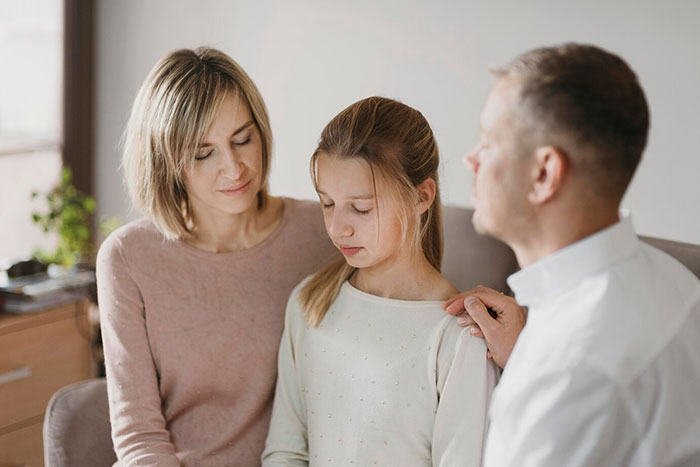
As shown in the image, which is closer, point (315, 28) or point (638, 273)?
point (638, 273)

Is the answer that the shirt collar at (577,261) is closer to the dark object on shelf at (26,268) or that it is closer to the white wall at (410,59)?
the white wall at (410,59)

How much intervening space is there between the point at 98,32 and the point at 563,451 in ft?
9.63

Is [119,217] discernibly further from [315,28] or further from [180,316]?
[180,316]

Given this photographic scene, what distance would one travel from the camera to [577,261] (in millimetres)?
964

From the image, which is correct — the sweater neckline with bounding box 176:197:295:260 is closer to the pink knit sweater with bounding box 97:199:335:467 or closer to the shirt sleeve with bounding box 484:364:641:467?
the pink knit sweater with bounding box 97:199:335:467

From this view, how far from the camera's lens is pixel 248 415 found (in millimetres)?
1650

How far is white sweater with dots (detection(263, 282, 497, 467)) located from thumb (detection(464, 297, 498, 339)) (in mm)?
28

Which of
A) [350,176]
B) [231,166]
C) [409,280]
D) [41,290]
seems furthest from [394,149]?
[41,290]

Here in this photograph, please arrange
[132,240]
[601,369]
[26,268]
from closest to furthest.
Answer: [601,369] → [132,240] → [26,268]

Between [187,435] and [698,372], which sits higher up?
[698,372]

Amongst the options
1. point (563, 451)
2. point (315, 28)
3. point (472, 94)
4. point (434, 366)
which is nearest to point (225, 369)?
point (434, 366)

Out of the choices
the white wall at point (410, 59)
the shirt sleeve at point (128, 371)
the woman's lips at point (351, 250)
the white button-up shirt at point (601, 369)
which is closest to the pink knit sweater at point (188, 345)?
the shirt sleeve at point (128, 371)

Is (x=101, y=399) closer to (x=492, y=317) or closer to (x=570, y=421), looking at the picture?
(x=492, y=317)

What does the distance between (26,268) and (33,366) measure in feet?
1.06
